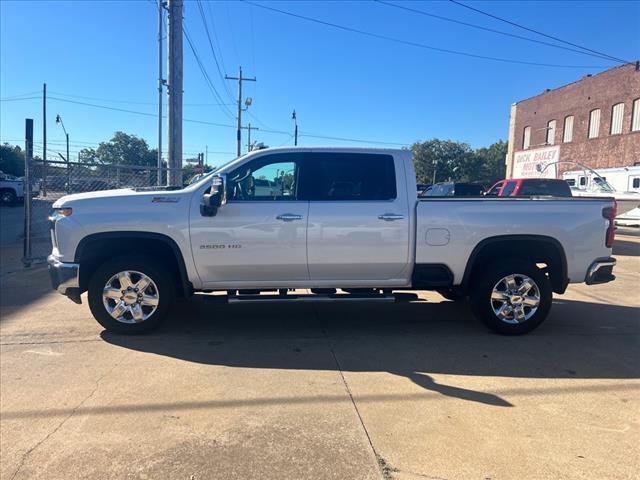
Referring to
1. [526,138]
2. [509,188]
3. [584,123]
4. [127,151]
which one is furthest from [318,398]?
[127,151]

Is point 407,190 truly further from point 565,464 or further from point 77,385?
point 77,385

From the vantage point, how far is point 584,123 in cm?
3020

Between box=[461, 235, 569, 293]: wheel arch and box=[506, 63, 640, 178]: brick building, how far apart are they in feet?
84.1

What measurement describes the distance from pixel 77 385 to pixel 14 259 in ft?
25.0

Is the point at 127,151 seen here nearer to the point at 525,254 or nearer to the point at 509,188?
the point at 509,188

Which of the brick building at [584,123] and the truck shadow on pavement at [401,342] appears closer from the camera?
the truck shadow on pavement at [401,342]

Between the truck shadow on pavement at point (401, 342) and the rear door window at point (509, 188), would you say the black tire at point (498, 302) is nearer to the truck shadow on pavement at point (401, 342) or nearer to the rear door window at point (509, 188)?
the truck shadow on pavement at point (401, 342)

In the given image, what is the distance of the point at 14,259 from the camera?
33.2ft

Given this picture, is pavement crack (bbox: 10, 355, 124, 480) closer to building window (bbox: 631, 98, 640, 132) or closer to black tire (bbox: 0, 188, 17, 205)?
black tire (bbox: 0, 188, 17, 205)

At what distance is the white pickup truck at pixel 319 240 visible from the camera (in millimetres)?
4844

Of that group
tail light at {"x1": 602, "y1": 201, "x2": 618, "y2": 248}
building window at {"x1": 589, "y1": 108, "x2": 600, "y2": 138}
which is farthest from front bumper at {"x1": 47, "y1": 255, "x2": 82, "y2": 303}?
building window at {"x1": 589, "y1": 108, "x2": 600, "y2": 138}

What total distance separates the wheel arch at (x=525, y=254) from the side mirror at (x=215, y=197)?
265 centimetres

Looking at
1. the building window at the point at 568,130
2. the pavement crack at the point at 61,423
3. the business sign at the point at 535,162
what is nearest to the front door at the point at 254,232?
the pavement crack at the point at 61,423

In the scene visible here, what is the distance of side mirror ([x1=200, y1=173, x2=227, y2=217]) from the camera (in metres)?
4.57
